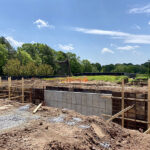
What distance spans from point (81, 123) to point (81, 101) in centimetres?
340

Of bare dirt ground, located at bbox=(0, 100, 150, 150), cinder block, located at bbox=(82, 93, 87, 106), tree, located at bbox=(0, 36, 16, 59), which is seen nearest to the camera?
bare dirt ground, located at bbox=(0, 100, 150, 150)

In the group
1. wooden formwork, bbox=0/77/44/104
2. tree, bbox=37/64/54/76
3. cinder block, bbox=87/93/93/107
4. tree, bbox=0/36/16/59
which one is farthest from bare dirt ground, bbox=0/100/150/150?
Result: tree, bbox=0/36/16/59

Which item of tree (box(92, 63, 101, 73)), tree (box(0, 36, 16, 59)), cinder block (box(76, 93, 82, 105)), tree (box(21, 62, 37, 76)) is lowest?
cinder block (box(76, 93, 82, 105))

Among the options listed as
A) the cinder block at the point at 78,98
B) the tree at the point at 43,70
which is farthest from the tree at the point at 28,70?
the cinder block at the point at 78,98

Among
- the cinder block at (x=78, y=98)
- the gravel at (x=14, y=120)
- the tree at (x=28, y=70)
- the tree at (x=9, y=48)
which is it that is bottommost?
the gravel at (x=14, y=120)

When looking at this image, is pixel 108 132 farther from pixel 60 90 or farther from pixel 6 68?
pixel 6 68

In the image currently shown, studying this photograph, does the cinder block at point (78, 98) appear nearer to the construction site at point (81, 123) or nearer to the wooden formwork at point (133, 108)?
the construction site at point (81, 123)

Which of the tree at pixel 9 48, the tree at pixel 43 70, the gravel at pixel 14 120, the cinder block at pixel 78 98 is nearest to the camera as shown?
the gravel at pixel 14 120

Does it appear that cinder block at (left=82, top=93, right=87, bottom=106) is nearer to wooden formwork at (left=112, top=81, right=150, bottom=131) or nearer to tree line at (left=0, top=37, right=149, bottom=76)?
wooden formwork at (left=112, top=81, right=150, bottom=131)

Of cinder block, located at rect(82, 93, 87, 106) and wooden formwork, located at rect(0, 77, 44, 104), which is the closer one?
cinder block, located at rect(82, 93, 87, 106)

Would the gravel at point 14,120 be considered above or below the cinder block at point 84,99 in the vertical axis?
below

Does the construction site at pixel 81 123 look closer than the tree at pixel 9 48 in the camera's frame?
Yes

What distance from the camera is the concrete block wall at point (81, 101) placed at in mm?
7152

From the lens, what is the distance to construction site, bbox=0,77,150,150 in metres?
3.34
